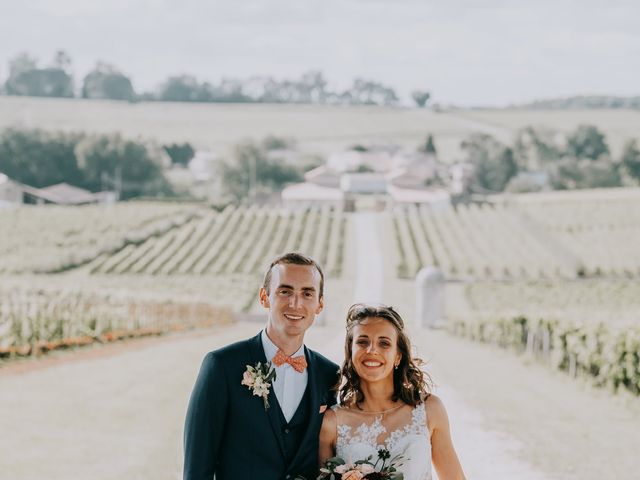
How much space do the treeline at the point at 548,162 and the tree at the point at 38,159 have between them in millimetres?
36259

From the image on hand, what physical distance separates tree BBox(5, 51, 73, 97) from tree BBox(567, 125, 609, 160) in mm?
73459

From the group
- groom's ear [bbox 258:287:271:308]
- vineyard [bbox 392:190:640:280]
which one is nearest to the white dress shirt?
groom's ear [bbox 258:287:271:308]

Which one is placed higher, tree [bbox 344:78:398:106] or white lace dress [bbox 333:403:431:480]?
tree [bbox 344:78:398:106]

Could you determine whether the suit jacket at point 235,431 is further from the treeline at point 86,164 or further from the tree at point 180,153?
the tree at point 180,153

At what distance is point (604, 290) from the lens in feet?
130

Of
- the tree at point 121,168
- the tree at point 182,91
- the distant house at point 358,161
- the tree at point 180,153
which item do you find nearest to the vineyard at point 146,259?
the tree at point 121,168

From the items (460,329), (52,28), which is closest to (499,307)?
(460,329)

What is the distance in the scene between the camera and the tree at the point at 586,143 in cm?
10275

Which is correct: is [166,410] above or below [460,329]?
above

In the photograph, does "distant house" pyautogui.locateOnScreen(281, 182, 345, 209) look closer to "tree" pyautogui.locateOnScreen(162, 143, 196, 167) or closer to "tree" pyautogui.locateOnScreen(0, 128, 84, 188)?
"tree" pyautogui.locateOnScreen(0, 128, 84, 188)

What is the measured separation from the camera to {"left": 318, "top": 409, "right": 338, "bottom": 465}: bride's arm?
3676 millimetres

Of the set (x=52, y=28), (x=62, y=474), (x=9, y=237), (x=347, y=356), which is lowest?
(x=9, y=237)

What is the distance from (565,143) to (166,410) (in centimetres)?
10190

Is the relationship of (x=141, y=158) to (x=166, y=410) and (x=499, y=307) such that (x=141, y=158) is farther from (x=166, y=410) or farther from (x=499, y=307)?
(x=166, y=410)
